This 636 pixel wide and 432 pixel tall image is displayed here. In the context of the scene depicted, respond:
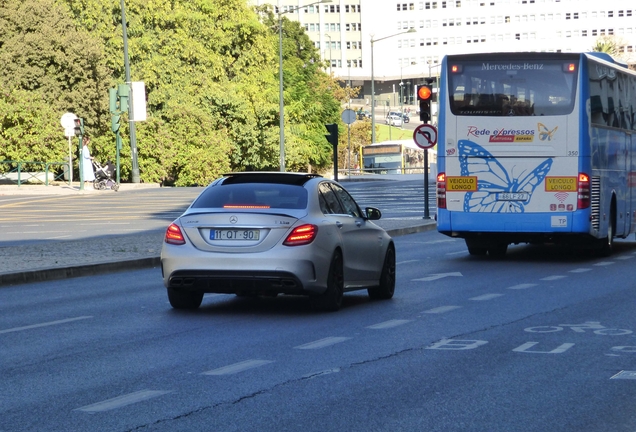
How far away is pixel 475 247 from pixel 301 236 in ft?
34.5

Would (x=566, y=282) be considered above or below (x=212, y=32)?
below

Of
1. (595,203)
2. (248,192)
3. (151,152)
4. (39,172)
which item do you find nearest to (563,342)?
(248,192)

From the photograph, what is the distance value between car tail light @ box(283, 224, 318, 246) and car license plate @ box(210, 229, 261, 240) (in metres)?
0.31

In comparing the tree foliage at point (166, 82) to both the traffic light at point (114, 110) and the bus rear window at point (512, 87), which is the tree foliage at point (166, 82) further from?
the bus rear window at point (512, 87)

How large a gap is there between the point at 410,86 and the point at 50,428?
633 ft

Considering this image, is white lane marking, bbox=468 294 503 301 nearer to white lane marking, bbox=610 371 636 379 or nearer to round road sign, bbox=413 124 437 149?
white lane marking, bbox=610 371 636 379

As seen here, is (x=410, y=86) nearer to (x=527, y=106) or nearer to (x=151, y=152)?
(x=151, y=152)

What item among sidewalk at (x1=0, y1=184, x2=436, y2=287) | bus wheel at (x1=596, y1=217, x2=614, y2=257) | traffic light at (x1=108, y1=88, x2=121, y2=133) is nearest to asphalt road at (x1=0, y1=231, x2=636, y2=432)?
sidewalk at (x1=0, y1=184, x2=436, y2=287)

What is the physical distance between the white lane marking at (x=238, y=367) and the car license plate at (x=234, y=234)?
326 centimetres

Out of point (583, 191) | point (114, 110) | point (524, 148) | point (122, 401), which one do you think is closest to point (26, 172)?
point (114, 110)

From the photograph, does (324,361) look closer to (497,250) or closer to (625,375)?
(625,375)

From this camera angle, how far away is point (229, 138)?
2958 inches

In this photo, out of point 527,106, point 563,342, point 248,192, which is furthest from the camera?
point 527,106

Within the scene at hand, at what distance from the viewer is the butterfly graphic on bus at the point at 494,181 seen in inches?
837
